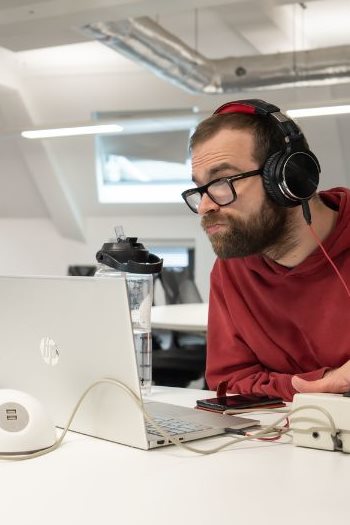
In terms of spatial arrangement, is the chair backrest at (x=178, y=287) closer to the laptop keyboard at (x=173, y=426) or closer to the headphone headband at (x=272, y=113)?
the headphone headband at (x=272, y=113)

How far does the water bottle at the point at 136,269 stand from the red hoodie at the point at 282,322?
0.21 meters

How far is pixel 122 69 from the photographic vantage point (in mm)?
8117

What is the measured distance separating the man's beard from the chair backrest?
336 cm

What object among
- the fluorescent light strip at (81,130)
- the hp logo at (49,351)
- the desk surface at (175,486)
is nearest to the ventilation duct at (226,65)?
the fluorescent light strip at (81,130)

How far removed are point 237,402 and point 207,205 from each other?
44 cm

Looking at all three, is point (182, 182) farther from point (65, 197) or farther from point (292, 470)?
point (292, 470)

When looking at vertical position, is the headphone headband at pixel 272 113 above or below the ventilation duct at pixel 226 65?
below

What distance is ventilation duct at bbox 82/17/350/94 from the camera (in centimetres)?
594

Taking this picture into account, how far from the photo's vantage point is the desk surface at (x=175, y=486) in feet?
2.91

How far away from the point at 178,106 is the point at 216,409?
7.03 meters

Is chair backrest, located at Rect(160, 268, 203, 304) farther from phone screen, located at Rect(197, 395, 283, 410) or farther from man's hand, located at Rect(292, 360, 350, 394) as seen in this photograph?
man's hand, located at Rect(292, 360, 350, 394)

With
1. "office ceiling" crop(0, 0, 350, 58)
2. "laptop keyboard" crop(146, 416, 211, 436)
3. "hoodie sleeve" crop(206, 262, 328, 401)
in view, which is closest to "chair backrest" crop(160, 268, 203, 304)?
"office ceiling" crop(0, 0, 350, 58)

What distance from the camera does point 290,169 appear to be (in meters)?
Result: 1.54

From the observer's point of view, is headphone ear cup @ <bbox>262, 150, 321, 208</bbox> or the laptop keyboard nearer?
the laptop keyboard
